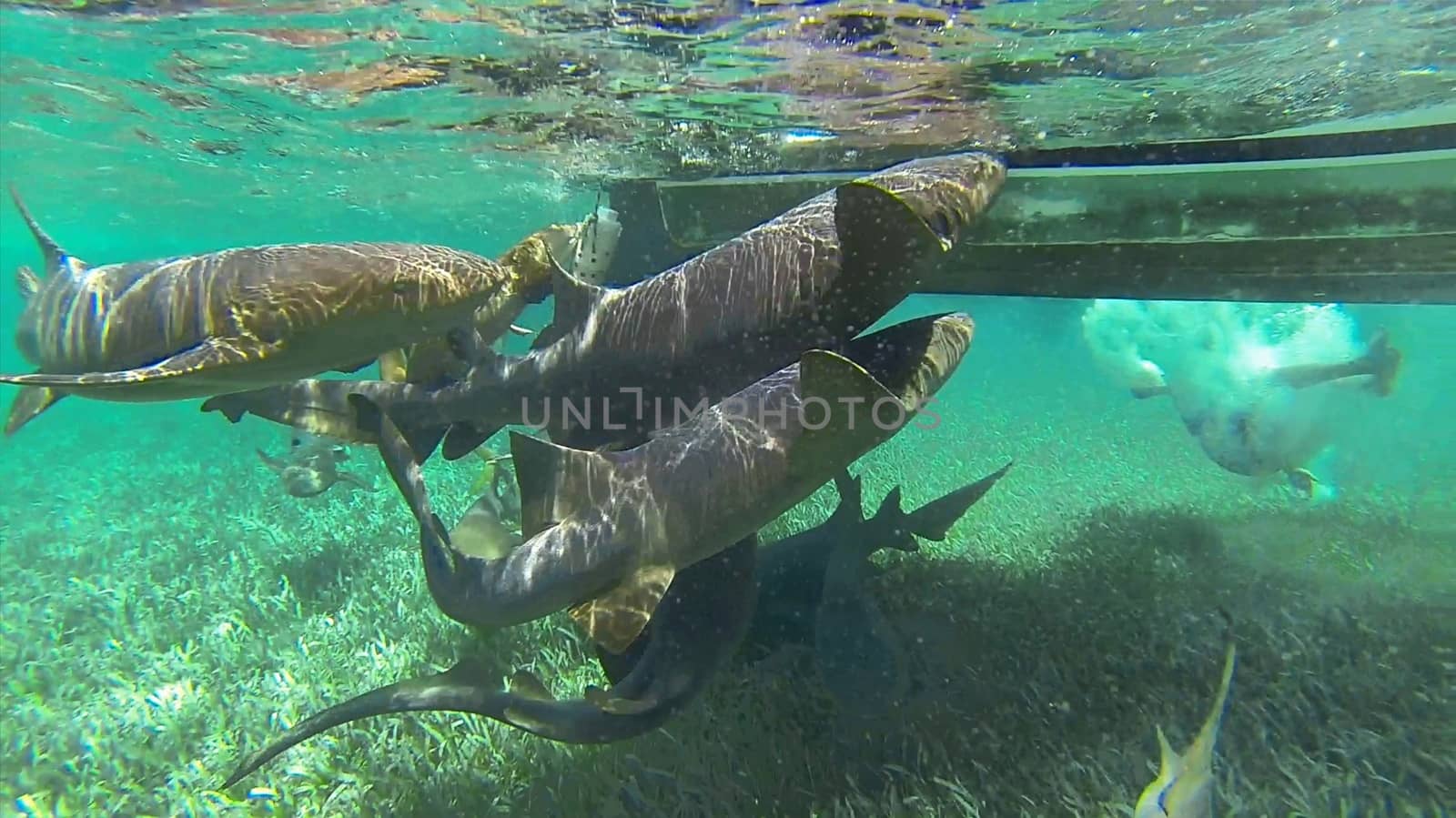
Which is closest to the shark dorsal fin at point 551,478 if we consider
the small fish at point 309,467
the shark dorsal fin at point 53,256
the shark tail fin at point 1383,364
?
the shark dorsal fin at point 53,256

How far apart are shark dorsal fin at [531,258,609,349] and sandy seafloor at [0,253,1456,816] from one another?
3.04 m

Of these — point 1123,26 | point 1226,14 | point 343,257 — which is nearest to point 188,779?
point 343,257

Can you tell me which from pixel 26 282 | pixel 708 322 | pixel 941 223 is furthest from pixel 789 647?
pixel 26 282

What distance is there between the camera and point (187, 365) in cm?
381

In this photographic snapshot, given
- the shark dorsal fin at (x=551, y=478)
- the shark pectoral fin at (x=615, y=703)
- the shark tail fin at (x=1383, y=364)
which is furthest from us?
the shark tail fin at (x=1383, y=364)

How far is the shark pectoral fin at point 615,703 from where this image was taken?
416 centimetres

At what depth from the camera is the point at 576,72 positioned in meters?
11.2

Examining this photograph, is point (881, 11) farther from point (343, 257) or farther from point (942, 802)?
point (942, 802)

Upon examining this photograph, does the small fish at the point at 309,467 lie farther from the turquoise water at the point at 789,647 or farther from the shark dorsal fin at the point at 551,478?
the shark dorsal fin at the point at 551,478

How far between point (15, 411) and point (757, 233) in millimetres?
6092

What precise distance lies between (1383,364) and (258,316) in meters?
19.4

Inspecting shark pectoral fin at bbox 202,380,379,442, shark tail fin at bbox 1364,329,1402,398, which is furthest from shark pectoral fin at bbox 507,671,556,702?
shark tail fin at bbox 1364,329,1402,398

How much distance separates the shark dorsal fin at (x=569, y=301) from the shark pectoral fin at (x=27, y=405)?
383 cm

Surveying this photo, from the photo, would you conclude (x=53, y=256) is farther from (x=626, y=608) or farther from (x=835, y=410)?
(x=835, y=410)
